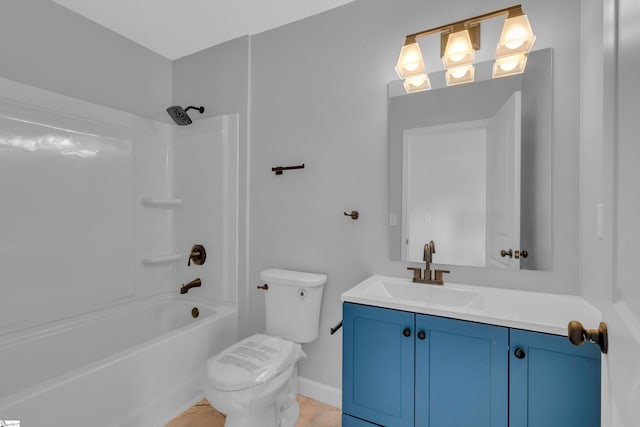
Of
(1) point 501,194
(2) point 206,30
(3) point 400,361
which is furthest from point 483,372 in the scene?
(2) point 206,30

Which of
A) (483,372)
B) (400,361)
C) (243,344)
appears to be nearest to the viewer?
(483,372)

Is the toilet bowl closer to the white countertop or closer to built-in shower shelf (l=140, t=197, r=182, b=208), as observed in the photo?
the white countertop

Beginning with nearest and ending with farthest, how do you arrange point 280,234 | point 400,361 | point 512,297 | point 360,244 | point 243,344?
point 400,361 < point 512,297 < point 243,344 < point 360,244 < point 280,234

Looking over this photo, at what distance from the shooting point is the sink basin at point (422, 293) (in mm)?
1526

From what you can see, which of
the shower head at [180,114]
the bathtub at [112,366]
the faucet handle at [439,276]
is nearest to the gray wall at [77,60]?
the shower head at [180,114]

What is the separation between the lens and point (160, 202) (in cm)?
241

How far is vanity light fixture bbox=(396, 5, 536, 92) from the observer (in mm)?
1417

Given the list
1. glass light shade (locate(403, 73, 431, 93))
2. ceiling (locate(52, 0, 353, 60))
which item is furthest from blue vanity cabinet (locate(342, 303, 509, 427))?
ceiling (locate(52, 0, 353, 60))

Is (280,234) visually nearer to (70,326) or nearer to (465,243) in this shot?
(465,243)

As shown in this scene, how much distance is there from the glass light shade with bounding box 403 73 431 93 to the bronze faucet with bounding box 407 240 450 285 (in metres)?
0.85

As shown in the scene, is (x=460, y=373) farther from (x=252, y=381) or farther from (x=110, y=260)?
(x=110, y=260)

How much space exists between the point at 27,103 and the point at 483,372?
2.65 metres

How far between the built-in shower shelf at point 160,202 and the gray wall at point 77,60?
68 cm

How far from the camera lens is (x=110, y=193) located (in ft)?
7.20
